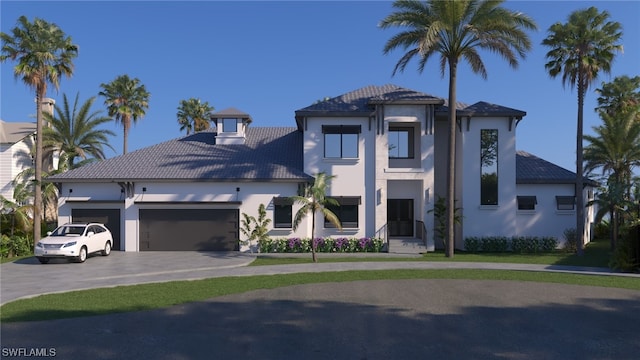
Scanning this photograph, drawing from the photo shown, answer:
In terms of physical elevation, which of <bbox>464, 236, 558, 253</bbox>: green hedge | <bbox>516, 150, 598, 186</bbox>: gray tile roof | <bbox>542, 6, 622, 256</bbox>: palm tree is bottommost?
<bbox>464, 236, 558, 253</bbox>: green hedge

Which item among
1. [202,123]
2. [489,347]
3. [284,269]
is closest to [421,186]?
[284,269]

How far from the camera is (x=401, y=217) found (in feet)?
77.4

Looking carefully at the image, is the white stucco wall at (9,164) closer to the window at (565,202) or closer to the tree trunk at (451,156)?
the tree trunk at (451,156)

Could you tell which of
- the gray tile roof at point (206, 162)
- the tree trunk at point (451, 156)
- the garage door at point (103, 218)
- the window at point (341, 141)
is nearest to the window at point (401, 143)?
the window at point (341, 141)

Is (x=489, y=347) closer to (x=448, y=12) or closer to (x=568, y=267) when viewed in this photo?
(x=568, y=267)

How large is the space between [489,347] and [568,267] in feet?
39.9

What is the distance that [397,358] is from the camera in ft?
21.0

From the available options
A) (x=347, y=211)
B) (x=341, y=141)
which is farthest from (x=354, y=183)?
(x=341, y=141)

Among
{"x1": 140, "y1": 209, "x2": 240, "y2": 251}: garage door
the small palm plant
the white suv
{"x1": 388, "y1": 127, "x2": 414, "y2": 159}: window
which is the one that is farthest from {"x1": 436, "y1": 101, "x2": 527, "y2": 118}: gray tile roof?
the white suv

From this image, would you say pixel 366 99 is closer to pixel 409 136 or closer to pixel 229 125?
pixel 409 136

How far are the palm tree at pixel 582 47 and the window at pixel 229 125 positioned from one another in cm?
1850

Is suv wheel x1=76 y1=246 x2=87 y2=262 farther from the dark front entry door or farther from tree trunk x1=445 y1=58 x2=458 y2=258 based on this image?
tree trunk x1=445 y1=58 x2=458 y2=258

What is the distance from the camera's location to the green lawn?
945 cm

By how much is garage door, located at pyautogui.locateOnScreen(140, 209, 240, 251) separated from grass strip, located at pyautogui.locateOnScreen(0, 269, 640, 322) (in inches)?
317
